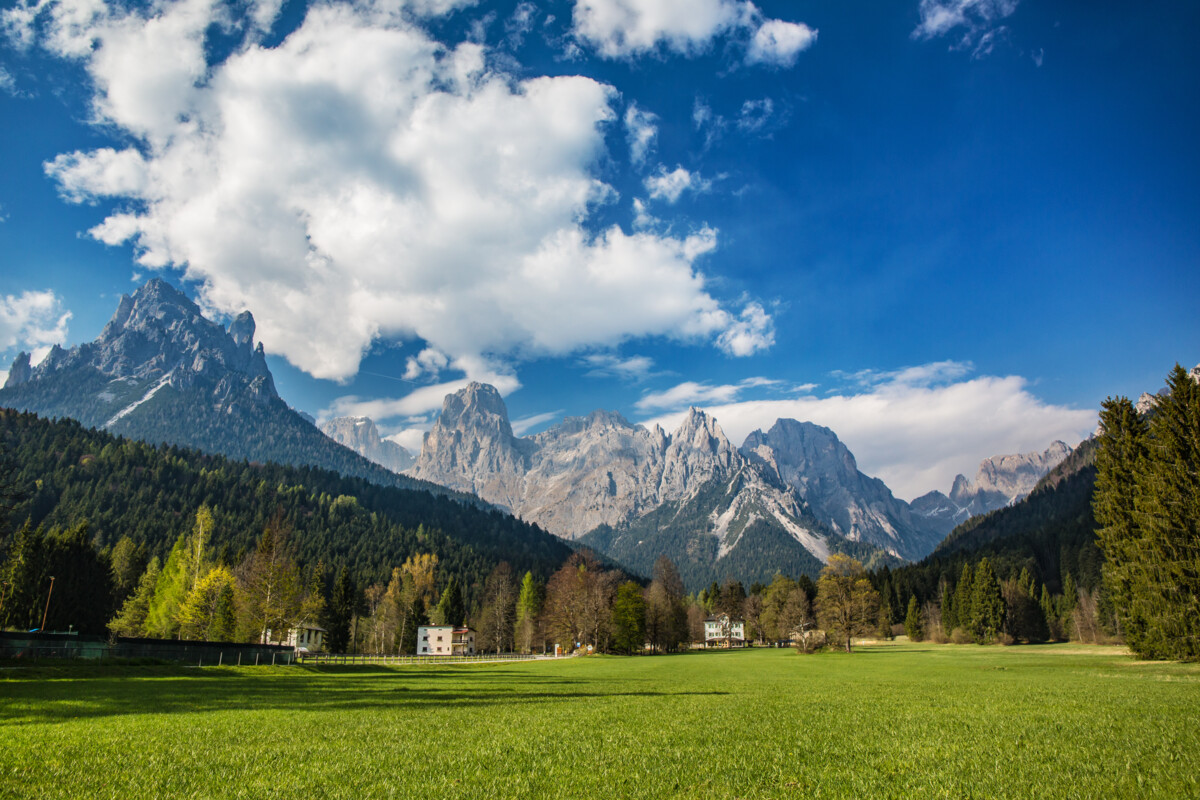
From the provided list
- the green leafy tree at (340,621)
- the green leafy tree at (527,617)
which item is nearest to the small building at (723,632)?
the green leafy tree at (527,617)

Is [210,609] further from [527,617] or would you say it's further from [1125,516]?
[1125,516]

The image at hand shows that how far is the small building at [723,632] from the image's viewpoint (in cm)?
13750

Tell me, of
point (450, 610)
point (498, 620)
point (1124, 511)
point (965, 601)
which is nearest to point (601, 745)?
point (1124, 511)

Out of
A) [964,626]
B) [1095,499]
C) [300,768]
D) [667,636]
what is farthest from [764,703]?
[964,626]

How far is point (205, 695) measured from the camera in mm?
23656

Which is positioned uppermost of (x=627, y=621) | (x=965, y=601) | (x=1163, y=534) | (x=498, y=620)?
(x=1163, y=534)

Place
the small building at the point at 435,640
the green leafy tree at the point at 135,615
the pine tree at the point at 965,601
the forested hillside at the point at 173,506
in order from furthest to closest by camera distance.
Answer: the forested hillside at the point at 173,506 → the pine tree at the point at 965,601 → the small building at the point at 435,640 → the green leafy tree at the point at 135,615

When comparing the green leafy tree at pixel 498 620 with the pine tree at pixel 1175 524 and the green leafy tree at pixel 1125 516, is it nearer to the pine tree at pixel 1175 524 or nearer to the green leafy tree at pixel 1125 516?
the green leafy tree at pixel 1125 516

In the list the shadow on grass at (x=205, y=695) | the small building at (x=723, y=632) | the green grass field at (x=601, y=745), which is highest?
the green grass field at (x=601, y=745)

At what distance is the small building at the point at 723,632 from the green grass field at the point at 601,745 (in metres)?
120

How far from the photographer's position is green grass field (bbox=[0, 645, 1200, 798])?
9.05 metres

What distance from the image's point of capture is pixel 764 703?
22.3m

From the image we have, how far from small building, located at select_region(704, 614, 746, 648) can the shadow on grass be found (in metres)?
114

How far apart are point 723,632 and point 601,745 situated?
136445mm
